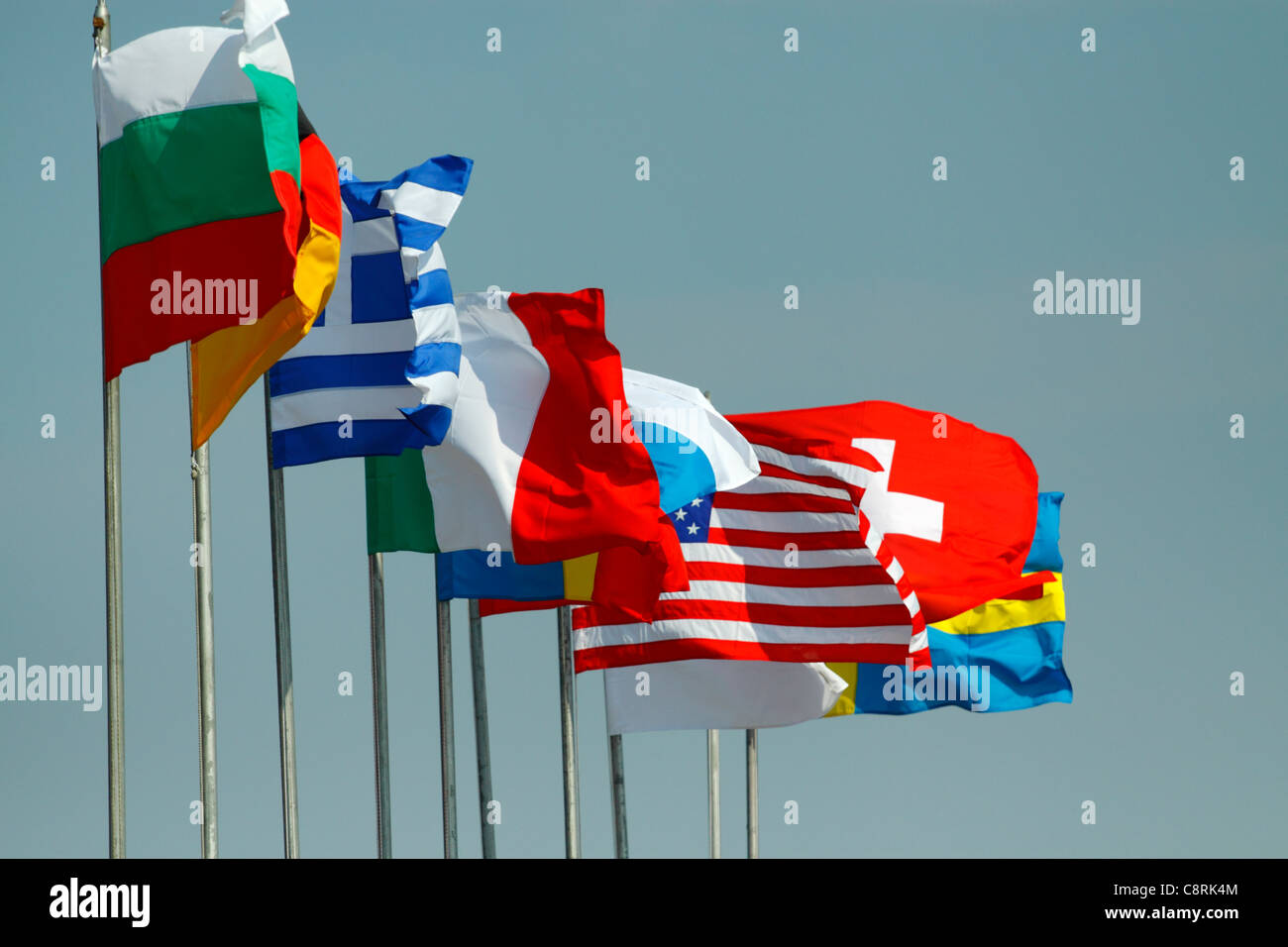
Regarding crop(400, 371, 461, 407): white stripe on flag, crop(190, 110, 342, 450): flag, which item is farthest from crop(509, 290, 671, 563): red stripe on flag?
crop(190, 110, 342, 450): flag

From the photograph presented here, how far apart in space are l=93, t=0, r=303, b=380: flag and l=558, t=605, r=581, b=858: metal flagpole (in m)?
11.5

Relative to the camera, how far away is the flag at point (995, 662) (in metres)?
37.8

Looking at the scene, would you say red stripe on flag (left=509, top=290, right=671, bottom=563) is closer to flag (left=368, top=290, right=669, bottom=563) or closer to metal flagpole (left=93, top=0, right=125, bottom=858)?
flag (left=368, top=290, right=669, bottom=563)

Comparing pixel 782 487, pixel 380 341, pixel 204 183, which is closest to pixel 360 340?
pixel 380 341

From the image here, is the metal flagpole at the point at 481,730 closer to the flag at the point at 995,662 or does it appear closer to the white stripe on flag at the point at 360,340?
the white stripe on flag at the point at 360,340

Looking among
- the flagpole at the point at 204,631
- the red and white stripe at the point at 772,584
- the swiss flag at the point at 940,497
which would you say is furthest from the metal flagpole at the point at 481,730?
the flagpole at the point at 204,631

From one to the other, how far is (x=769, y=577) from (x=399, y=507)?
6.96 meters

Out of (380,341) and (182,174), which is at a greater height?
(182,174)

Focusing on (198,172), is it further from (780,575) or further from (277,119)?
(780,575)

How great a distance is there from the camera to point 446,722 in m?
29.5

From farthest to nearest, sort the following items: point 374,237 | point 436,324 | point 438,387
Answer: point 374,237
point 436,324
point 438,387

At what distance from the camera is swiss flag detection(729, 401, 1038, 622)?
3431 cm

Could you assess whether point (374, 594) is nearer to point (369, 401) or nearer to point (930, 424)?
point (369, 401)

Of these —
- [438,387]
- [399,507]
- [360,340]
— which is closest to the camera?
[438,387]
